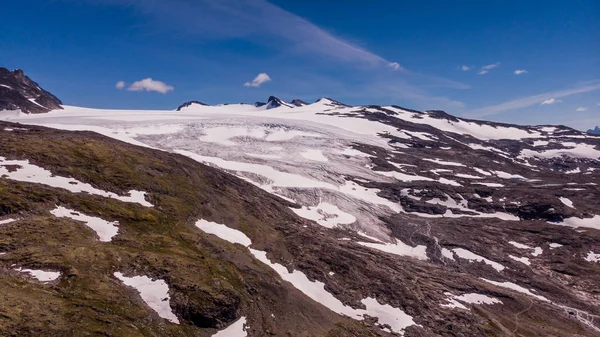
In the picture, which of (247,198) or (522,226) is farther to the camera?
(522,226)

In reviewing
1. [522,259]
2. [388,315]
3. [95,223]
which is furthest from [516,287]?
[95,223]

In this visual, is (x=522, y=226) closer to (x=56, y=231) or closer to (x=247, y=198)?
(x=247, y=198)

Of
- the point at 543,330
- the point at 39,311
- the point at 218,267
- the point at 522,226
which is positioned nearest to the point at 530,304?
the point at 543,330

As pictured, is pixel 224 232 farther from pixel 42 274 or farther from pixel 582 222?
pixel 582 222

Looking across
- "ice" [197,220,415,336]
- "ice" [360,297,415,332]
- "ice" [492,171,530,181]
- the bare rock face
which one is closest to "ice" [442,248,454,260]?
"ice" [360,297,415,332]

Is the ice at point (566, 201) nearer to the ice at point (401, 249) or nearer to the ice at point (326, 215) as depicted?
the ice at point (401, 249)

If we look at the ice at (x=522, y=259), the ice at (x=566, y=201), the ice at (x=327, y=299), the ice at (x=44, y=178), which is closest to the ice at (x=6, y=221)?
the ice at (x=44, y=178)

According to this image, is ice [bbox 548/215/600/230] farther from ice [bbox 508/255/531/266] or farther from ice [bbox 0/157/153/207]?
ice [bbox 0/157/153/207]

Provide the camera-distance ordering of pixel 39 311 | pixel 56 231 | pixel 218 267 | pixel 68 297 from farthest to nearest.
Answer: pixel 218 267 → pixel 56 231 → pixel 68 297 → pixel 39 311
